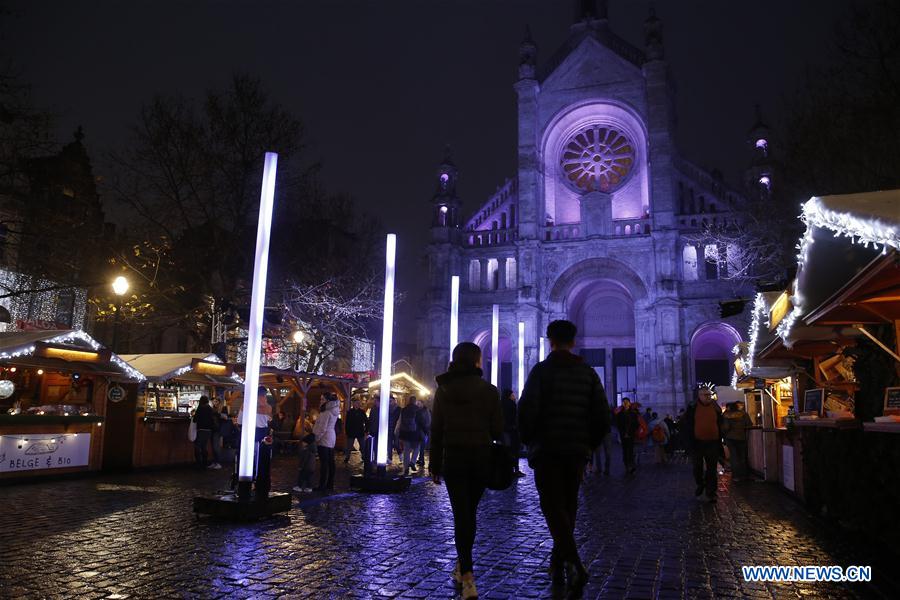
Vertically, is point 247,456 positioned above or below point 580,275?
below

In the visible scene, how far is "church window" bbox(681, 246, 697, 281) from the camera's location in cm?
3609

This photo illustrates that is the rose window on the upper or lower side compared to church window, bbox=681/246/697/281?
upper

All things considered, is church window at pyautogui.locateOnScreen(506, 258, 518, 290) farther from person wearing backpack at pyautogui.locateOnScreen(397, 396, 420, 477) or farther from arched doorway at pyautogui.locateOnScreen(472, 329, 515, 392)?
person wearing backpack at pyautogui.locateOnScreen(397, 396, 420, 477)

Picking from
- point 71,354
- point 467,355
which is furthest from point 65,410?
point 467,355

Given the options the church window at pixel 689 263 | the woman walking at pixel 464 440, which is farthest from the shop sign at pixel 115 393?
the church window at pixel 689 263

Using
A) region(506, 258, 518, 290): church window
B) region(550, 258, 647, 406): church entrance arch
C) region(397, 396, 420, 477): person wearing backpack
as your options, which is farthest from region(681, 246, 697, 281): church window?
region(397, 396, 420, 477): person wearing backpack

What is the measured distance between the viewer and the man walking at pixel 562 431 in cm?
486

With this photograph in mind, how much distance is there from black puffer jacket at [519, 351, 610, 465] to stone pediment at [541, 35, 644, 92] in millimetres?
38327

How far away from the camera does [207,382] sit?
60.5ft

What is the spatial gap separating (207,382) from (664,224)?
26464 mm

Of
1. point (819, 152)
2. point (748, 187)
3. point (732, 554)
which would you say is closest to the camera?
point (732, 554)

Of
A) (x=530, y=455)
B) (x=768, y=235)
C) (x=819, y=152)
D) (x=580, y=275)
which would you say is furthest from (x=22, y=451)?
(x=580, y=275)

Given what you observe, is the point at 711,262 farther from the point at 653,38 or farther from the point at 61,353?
the point at 61,353

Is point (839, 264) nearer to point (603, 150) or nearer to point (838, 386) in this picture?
point (838, 386)
